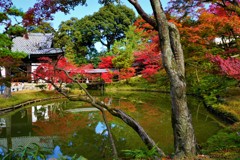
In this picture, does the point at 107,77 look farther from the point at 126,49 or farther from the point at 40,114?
the point at 40,114

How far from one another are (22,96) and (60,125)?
333 inches

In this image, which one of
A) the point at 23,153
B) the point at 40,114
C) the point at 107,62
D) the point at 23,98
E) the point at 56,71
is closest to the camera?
the point at 23,153

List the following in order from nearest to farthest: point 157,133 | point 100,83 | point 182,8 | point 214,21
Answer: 1. point 182,8
2. point 157,133
3. point 214,21
4. point 100,83

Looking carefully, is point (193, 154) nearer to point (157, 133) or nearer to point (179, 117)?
point (179, 117)

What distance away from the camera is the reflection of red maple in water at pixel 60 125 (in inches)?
368

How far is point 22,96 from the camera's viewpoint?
17.9 meters

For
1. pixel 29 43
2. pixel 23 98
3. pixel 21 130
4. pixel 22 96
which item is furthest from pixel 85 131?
pixel 29 43

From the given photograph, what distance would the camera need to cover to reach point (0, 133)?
31.1 ft

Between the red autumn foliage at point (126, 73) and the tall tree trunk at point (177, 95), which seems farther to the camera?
the red autumn foliage at point (126, 73)

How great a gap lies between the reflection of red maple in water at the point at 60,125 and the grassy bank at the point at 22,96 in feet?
11.8

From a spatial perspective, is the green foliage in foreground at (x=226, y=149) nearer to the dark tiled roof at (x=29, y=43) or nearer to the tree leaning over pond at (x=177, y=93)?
the tree leaning over pond at (x=177, y=93)

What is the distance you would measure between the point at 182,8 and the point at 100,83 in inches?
760

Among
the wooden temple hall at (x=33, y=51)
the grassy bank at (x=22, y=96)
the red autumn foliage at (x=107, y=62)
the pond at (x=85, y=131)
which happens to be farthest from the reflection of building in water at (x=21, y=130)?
the red autumn foliage at (x=107, y=62)

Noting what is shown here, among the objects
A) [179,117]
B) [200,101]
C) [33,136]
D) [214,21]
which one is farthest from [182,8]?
[200,101]
